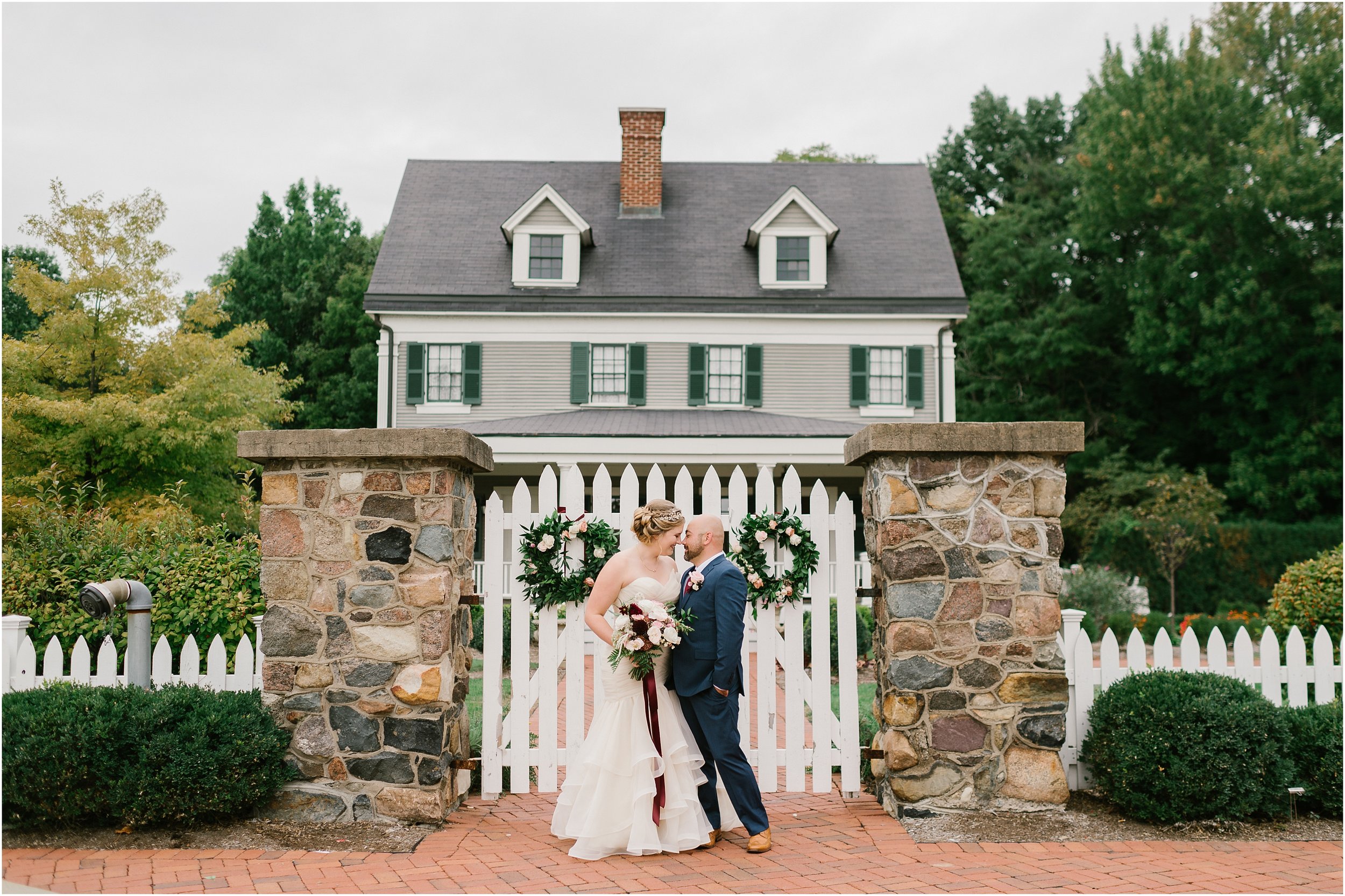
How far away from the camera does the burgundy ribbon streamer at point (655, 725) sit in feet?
15.2

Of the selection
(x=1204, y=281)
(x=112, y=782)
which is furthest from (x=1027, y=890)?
(x=1204, y=281)

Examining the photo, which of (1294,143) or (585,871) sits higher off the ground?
(1294,143)

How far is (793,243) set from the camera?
20203mm

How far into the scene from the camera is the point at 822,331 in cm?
1983

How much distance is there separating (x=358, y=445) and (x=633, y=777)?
7.34 feet

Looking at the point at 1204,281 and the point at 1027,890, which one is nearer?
the point at 1027,890

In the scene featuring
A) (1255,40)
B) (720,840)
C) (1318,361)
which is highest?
(1255,40)

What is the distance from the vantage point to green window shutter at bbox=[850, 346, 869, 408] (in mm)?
19734

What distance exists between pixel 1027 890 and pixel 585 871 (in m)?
1.92

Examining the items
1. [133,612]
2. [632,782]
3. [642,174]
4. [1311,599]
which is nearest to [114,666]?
[133,612]

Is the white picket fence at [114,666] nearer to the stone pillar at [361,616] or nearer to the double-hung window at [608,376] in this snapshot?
the stone pillar at [361,616]

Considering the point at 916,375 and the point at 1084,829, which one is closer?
the point at 1084,829

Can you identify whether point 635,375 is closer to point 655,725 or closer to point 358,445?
point 358,445

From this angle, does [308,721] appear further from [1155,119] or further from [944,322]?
[1155,119]
